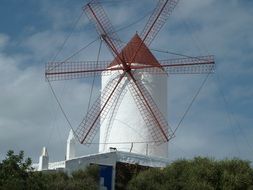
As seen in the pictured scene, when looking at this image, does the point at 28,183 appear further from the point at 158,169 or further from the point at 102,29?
the point at 102,29

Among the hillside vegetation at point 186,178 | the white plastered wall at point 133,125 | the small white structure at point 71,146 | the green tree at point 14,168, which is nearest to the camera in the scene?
the green tree at point 14,168

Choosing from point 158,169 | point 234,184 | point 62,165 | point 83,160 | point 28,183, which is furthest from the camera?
point 62,165

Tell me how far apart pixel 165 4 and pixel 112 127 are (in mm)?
7755

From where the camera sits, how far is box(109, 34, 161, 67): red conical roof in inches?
1373

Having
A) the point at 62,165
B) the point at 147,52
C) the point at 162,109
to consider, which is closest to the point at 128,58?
the point at 147,52

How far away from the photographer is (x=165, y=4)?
35156 millimetres

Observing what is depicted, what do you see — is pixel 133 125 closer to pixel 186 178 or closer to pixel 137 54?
pixel 137 54

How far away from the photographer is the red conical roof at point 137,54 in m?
34.9

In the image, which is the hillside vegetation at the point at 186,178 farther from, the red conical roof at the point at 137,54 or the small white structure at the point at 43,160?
the red conical roof at the point at 137,54

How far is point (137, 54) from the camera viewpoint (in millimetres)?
35094

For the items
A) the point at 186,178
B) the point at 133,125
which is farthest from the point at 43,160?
the point at 186,178

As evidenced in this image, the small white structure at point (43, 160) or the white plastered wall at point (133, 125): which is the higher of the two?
the white plastered wall at point (133, 125)

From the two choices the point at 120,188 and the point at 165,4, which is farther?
the point at 165,4

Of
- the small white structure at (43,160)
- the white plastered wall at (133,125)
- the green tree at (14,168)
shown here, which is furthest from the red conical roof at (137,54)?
the green tree at (14,168)
